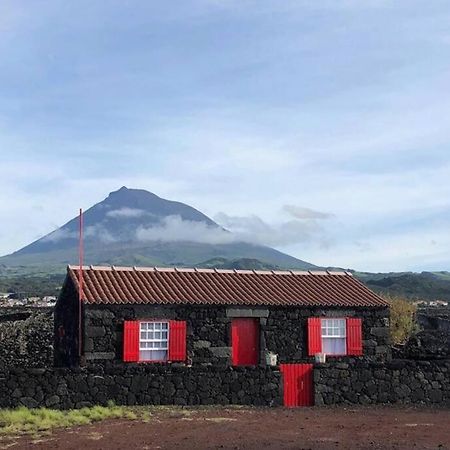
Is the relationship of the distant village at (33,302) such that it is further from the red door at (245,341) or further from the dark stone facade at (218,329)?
the red door at (245,341)

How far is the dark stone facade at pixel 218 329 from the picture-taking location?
2250cm

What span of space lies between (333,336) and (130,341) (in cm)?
729

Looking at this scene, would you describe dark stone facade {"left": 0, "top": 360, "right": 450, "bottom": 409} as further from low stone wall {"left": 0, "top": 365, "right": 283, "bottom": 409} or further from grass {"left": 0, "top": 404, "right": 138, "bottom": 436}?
grass {"left": 0, "top": 404, "right": 138, "bottom": 436}

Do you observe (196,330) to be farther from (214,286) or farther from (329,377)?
(329,377)

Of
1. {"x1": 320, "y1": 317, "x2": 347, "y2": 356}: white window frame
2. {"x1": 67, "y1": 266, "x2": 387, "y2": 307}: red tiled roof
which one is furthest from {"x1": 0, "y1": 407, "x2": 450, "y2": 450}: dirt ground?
{"x1": 320, "y1": 317, "x2": 347, "y2": 356}: white window frame

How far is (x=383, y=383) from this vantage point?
68.6 ft

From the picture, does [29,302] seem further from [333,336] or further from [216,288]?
[333,336]

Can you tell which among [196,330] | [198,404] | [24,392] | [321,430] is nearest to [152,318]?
[196,330]

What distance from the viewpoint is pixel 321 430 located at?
16391 mm

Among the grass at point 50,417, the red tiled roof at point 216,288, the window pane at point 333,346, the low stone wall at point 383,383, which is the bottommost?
the grass at point 50,417

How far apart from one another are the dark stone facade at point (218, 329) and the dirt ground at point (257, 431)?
4279mm

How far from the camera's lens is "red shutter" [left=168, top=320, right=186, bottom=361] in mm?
23234

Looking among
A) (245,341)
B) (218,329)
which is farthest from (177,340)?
(245,341)

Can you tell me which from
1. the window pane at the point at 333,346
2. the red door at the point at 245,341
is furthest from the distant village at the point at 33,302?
the window pane at the point at 333,346
